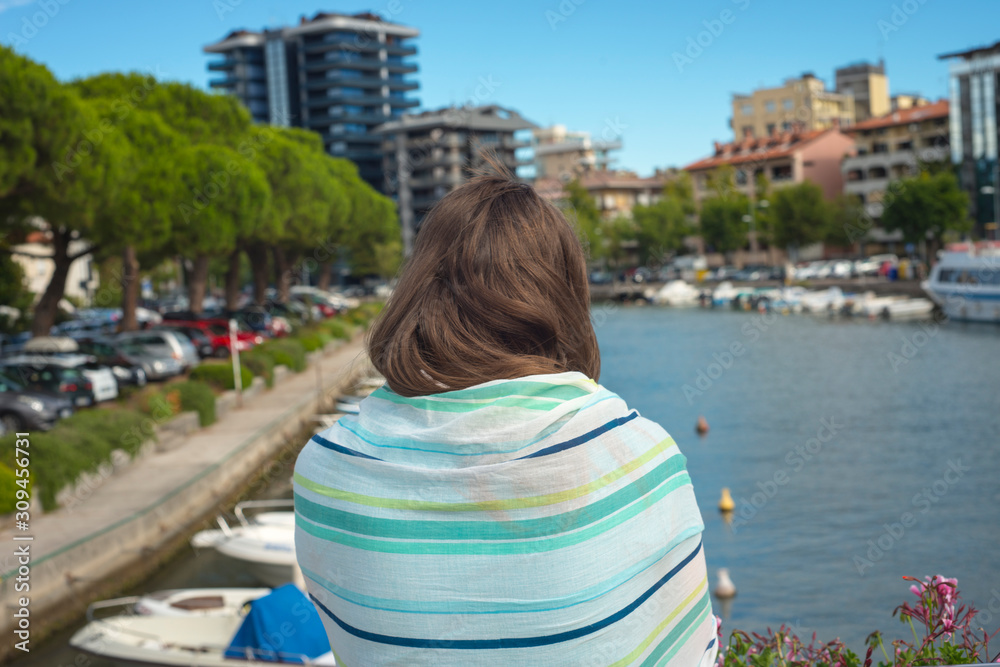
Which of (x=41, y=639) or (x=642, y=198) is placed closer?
(x=41, y=639)

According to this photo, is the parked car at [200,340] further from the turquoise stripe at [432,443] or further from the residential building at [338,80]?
the residential building at [338,80]

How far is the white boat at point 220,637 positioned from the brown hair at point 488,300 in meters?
7.12

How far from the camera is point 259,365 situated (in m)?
25.9

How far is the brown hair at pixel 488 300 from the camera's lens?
4.94ft

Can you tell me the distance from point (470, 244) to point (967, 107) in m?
77.2

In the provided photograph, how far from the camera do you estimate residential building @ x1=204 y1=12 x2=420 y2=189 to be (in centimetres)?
10262

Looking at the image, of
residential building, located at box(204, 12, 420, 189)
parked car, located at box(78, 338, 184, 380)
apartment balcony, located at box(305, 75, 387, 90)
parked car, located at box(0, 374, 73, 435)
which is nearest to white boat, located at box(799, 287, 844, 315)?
parked car, located at box(78, 338, 184, 380)

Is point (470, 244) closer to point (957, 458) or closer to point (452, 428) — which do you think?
point (452, 428)

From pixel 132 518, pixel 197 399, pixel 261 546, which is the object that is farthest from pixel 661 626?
pixel 197 399

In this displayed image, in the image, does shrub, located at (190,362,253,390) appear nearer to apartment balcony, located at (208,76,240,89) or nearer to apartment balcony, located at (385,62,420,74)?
apartment balcony, located at (385,62,420,74)

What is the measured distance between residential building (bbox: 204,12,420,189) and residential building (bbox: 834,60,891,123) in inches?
2032

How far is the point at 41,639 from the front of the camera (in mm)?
10469

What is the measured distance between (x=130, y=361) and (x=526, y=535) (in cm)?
2393

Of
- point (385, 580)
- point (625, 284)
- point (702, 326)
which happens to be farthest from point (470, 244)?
point (625, 284)
